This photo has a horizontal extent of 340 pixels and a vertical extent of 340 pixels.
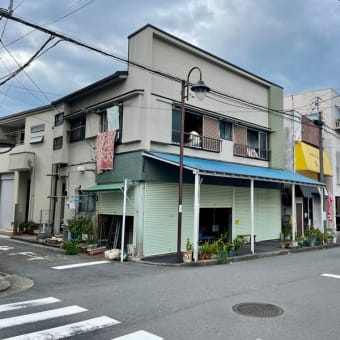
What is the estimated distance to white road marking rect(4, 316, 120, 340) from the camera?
4.78m

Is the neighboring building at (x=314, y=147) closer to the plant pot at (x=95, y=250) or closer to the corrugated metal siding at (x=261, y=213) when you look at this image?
the corrugated metal siding at (x=261, y=213)

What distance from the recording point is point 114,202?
14.1m

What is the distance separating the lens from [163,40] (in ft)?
46.3

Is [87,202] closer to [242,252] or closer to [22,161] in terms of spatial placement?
[22,161]

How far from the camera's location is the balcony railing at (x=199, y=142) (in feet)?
47.5

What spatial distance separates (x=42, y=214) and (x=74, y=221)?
4.25 metres

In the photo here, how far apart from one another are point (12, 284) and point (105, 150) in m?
7.23

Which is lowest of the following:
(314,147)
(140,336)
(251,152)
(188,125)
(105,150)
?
(140,336)

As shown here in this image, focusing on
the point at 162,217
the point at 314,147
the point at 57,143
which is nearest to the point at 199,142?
the point at 162,217

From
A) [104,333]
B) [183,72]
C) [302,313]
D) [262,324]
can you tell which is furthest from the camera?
[183,72]

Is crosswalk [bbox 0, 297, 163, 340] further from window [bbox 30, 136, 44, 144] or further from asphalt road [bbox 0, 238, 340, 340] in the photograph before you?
window [bbox 30, 136, 44, 144]

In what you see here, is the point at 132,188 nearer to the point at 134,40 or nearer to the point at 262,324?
the point at 134,40

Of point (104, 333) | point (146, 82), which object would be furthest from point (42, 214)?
point (104, 333)

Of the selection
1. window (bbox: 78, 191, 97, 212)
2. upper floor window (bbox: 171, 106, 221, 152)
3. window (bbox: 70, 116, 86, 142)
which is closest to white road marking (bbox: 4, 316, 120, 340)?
window (bbox: 78, 191, 97, 212)
